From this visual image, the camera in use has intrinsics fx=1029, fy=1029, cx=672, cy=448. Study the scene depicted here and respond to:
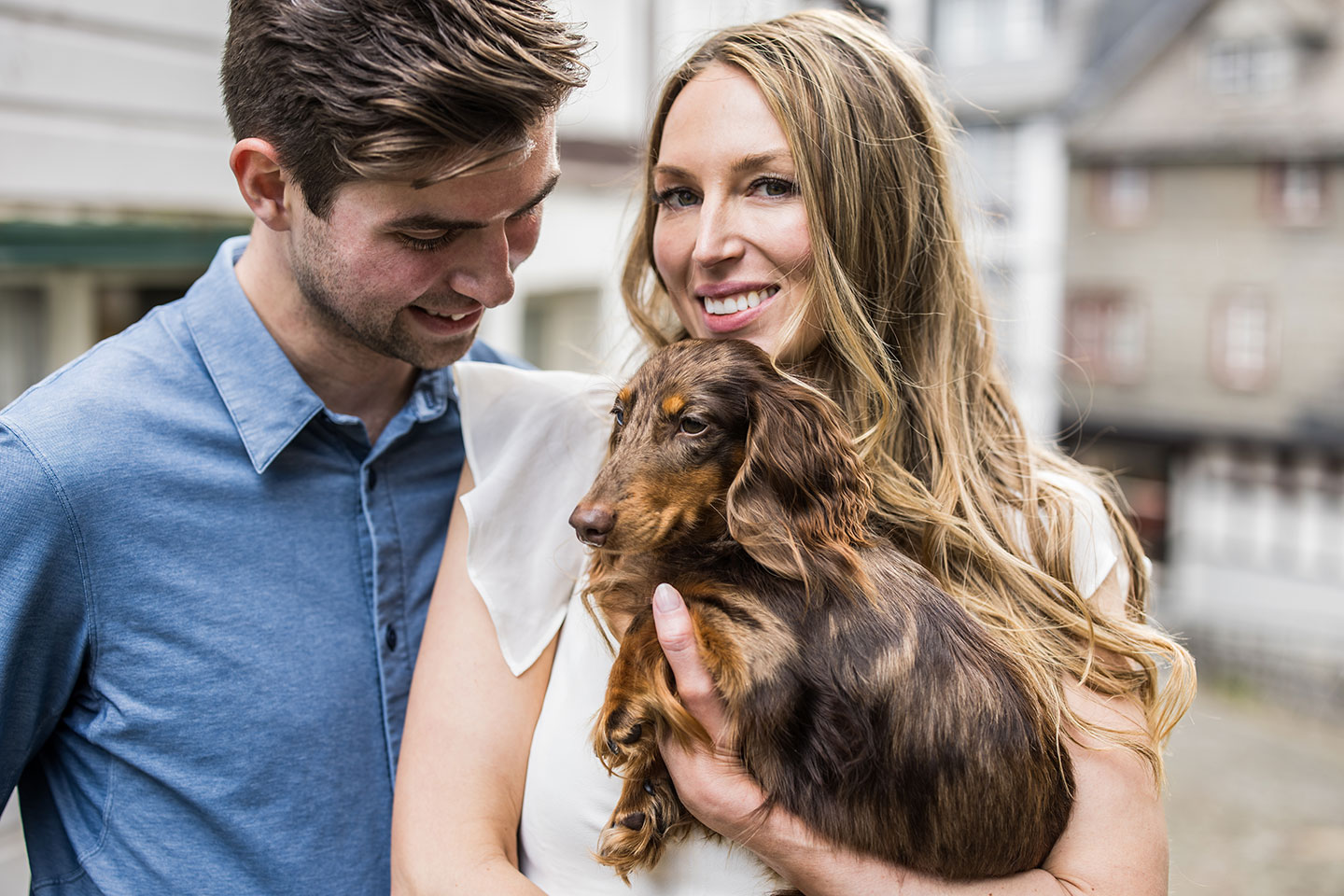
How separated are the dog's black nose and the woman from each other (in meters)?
0.17

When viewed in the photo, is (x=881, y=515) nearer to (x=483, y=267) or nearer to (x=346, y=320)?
(x=483, y=267)

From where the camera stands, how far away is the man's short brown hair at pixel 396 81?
1.77 m

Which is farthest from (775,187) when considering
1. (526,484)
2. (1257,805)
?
(1257,805)

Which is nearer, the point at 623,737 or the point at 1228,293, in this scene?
the point at 623,737

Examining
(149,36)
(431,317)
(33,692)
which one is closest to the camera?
(33,692)

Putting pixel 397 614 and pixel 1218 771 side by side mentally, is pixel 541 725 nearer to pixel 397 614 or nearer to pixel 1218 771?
pixel 397 614

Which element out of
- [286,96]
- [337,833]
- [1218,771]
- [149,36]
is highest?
[149,36]

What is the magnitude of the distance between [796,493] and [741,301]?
414 millimetres

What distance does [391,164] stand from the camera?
180 cm

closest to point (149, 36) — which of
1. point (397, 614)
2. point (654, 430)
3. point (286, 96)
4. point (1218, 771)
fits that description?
point (286, 96)

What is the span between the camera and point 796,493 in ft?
5.74

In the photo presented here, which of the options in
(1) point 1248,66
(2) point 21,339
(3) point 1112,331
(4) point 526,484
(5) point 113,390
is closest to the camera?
(5) point 113,390

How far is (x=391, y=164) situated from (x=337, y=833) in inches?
49.6

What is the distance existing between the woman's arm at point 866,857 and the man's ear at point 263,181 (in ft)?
3.45
